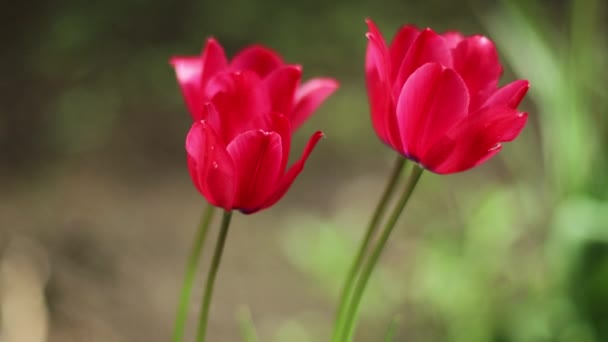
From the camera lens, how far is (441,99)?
0.30m

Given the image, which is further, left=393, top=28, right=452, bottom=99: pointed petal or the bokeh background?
the bokeh background

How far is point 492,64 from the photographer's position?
31 centimetres

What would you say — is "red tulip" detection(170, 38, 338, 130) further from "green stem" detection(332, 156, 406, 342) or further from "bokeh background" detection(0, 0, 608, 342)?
"bokeh background" detection(0, 0, 608, 342)

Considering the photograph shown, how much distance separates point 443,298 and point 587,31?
0.37 meters

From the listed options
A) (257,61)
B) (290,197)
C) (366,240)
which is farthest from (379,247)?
(290,197)

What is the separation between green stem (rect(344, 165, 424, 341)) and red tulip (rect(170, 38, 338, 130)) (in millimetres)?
59

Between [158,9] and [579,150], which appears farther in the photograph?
[158,9]

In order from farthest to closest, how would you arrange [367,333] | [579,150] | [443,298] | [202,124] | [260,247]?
[260,247]
[367,333]
[443,298]
[579,150]
[202,124]

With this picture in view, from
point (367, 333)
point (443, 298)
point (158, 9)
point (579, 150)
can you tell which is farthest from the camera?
point (158, 9)

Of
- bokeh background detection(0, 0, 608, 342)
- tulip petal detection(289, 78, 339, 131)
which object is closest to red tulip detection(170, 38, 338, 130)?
tulip petal detection(289, 78, 339, 131)

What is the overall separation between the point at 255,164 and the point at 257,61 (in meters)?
0.08

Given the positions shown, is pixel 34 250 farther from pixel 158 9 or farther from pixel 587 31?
pixel 158 9

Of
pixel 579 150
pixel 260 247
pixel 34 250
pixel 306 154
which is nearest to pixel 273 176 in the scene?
pixel 306 154

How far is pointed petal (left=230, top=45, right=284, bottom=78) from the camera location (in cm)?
35
